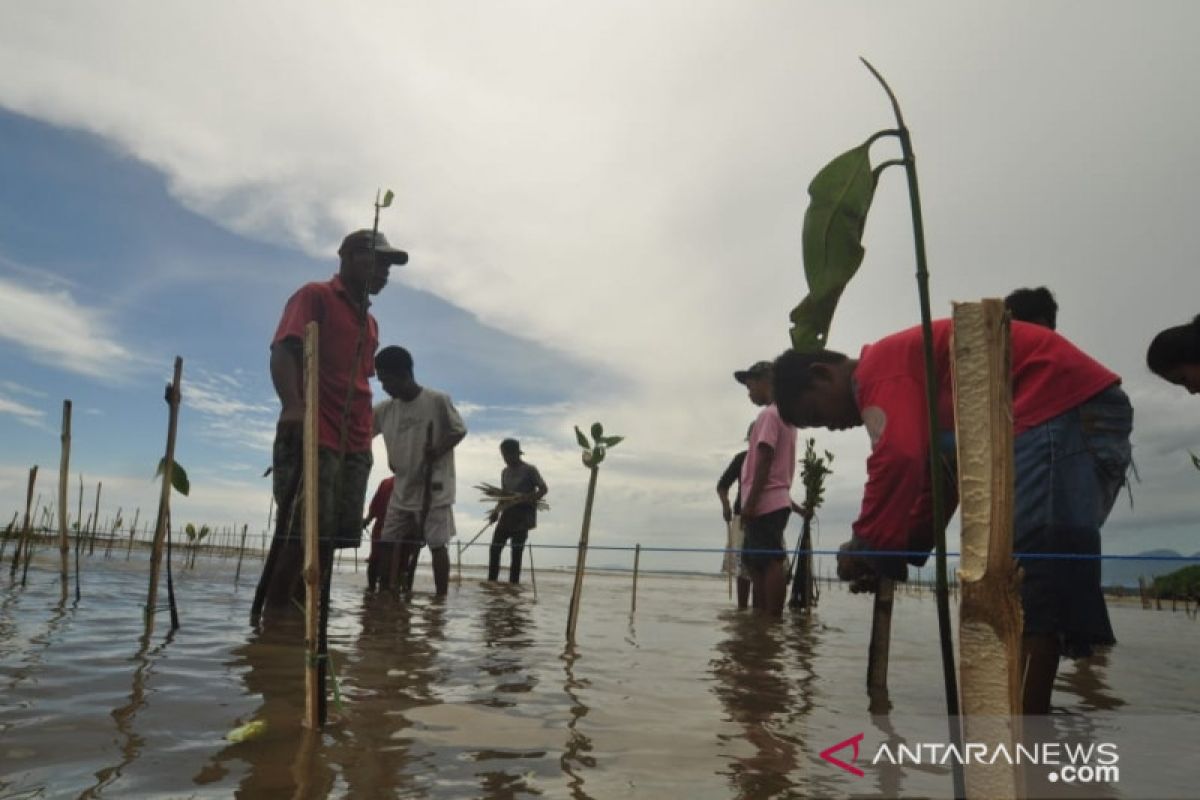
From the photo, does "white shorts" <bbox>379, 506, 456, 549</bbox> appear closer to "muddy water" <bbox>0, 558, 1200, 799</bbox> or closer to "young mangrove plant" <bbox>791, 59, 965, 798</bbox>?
"muddy water" <bbox>0, 558, 1200, 799</bbox>

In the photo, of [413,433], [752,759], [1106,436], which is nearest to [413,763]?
[752,759]

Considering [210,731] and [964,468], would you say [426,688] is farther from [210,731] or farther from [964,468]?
[964,468]

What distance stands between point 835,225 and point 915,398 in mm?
1632

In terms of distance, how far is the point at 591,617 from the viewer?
6852 mm

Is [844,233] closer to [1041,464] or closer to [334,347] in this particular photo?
[1041,464]

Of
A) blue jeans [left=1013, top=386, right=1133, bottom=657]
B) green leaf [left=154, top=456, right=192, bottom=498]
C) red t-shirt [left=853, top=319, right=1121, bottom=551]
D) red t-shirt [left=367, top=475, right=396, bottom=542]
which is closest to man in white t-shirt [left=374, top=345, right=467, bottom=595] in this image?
red t-shirt [left=367, top=475, right=396, bottom=542]

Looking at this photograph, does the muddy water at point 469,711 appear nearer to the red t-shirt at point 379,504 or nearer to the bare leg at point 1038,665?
the bare leg at point 1038,665

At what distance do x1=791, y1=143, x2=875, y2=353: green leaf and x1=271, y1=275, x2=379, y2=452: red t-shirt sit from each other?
3761mm

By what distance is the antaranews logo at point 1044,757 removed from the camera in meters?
2.16

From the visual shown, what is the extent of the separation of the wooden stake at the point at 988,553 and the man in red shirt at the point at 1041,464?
1.34 metres

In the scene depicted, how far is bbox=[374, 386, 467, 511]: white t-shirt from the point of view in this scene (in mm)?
7320

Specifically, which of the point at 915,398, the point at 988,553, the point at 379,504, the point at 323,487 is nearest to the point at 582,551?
the point at 323,487

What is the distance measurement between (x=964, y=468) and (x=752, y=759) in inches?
53.7

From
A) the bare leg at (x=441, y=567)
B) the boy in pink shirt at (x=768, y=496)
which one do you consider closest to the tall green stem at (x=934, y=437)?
the boy in pink shirt at (x=768, y=496)
